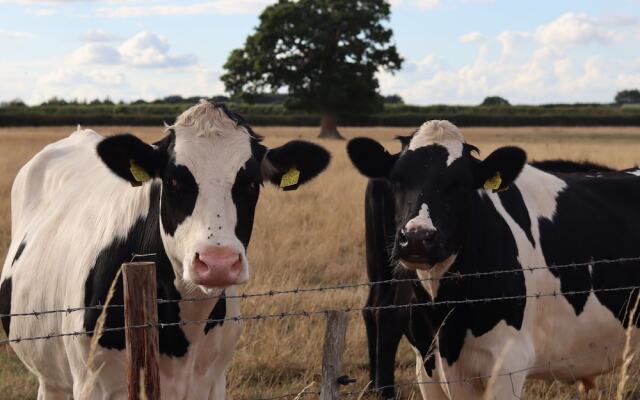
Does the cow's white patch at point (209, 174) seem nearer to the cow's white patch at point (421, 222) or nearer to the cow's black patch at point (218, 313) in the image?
the cow's black patch at point (218, 313)

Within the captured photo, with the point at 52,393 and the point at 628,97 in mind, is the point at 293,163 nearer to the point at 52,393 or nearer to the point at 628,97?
the point at 52,393

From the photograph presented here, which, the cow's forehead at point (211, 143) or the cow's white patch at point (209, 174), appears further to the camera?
the cow's forehead at point (211, 143)

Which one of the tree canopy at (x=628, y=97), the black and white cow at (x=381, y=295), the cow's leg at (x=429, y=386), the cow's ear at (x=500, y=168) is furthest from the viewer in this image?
the tree canopy at (x=628, y=97)

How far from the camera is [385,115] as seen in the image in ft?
214

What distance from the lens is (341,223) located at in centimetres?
1299

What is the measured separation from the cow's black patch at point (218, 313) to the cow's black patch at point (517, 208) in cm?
184

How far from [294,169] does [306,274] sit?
5.39 meters

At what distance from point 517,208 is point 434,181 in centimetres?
79

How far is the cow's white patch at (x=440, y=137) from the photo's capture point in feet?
16.7

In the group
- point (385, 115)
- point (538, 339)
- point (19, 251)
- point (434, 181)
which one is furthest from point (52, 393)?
point (385, 115)

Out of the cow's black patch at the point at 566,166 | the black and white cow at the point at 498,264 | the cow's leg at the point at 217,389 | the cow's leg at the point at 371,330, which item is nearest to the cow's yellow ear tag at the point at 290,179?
the black and white cow at the point at 498,264

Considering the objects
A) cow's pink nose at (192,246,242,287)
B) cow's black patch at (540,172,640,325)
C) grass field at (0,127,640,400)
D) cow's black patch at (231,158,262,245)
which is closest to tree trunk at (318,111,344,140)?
grass field at (0,127,640,400)

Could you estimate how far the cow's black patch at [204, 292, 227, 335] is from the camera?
14.3 ft

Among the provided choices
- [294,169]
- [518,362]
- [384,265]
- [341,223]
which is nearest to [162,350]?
[294,169]
